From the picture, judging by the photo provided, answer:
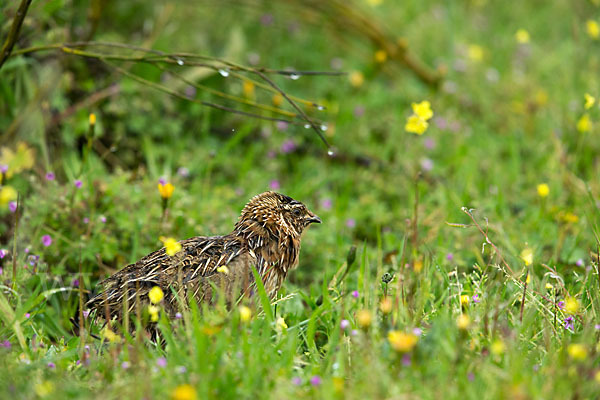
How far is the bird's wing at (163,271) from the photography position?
3674mm

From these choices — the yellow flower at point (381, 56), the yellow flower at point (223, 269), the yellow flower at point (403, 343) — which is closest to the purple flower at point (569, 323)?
the yellow flower at point (403, 343)

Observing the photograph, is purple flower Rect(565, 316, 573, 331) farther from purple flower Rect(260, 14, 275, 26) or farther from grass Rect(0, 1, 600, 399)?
purple flower Rect(260, 14, 275, 26)

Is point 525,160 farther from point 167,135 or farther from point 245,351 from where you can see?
point 245,351

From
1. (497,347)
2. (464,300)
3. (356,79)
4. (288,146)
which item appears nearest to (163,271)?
(464,300)

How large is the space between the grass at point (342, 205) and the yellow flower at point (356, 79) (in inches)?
3.9

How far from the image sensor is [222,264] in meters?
3.83

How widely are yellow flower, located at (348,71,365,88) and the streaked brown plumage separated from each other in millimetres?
3074

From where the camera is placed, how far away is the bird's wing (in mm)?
3674

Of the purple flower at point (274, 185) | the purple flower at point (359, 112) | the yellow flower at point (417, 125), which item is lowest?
the purple flower at point (274, 185)

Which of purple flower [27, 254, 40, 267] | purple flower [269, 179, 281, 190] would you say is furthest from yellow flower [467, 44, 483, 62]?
purple flower [27, 254, 40, 267]

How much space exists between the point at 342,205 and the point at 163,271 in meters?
2.31

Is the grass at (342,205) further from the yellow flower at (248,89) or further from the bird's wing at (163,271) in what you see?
the bird's wing at (163,271)

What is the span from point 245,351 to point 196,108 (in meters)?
3.75

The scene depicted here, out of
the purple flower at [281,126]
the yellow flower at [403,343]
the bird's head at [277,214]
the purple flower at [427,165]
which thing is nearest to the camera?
the yellow flower at [403,343]
